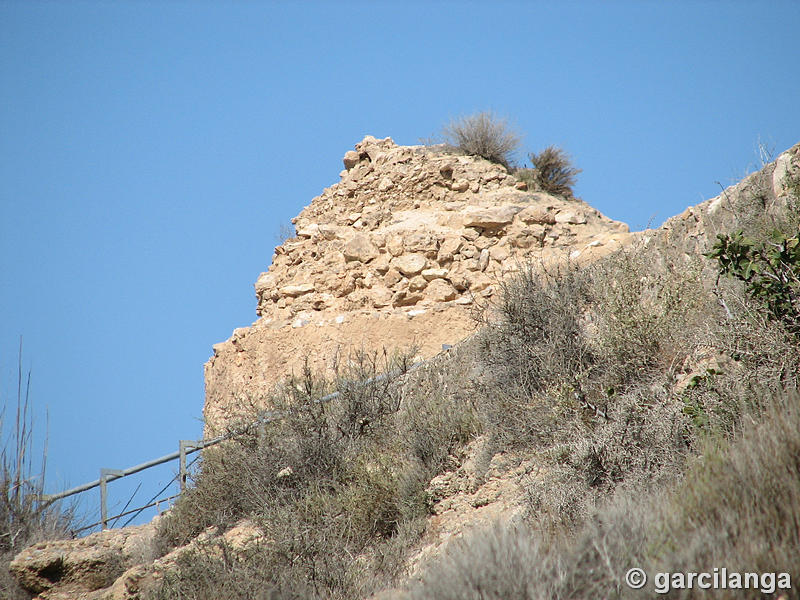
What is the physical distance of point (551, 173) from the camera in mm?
14938

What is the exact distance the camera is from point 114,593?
6.46 metres

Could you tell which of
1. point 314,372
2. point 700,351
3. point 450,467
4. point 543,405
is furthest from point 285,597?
point 314,372

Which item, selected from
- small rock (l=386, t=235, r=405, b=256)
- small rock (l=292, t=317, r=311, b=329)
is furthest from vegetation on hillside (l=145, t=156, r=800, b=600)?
small rock (l=386, t=235, r=405, b=256)

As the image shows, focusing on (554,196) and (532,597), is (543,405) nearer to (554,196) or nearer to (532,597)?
(532,597)

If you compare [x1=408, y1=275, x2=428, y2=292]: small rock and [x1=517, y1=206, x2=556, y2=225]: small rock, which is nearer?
[x1=408, y1=275, x2=428, y2=292]: small rock

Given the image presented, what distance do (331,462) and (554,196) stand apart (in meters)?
9.11

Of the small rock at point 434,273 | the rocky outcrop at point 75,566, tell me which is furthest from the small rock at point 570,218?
the rocky outcrop at point 75,566

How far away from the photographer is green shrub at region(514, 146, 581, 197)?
48.3 feet

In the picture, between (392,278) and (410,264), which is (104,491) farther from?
(410,264)

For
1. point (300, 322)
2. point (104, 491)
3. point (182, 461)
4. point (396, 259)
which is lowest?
point (104, 491)

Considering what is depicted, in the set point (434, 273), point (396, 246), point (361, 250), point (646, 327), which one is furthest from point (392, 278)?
point (646, 327)

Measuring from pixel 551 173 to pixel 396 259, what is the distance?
4.33 meters

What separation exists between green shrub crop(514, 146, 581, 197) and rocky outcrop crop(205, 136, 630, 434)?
1.52 ft

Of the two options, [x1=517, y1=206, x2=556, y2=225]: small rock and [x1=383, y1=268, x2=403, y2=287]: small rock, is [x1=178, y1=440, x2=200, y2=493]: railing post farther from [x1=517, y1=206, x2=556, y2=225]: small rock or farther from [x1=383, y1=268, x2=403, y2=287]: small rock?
[x1=517, y1=206, x2=556, y2=225]: small rock
